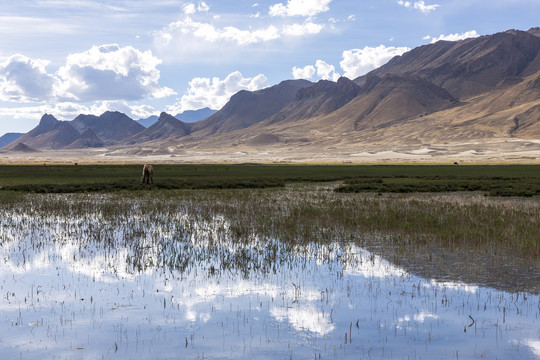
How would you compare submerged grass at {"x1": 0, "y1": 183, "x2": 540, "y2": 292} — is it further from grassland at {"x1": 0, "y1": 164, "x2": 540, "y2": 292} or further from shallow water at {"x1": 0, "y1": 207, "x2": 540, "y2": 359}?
shallow water at {"x1": 0, "y1": 207, "x2": 540, "y2": 359}

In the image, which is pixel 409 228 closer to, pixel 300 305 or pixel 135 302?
pixel 300 305

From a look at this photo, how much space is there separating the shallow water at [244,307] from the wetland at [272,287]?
0.12 ft

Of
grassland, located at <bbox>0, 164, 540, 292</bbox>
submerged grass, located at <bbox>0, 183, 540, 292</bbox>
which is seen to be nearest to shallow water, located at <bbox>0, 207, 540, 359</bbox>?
submerged grass, located at <bbox>0, 183, 540, 292</bbox>

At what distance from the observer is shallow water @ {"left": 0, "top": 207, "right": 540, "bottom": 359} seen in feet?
26.3

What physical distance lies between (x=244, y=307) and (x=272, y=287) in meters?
1.50

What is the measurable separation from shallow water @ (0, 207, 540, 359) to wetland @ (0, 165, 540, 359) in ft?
0.12

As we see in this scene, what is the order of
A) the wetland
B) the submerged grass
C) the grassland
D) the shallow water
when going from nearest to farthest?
the shallow water
the wetland
the grassland
the submerged grass

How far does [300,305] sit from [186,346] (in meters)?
2.68

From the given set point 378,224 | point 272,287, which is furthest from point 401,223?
point 272,287

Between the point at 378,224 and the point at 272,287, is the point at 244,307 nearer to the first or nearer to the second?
the point at 272,287

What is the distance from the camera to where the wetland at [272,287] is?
819 centimetres

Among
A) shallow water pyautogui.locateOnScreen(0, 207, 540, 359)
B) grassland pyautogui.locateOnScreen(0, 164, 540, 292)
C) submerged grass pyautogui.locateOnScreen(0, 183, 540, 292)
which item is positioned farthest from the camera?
submerged grass pyautogui.locateOnScreen(0, 183, 540, 292)

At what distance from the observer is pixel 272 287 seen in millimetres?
11375

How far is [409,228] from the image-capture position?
1898 centimetres
